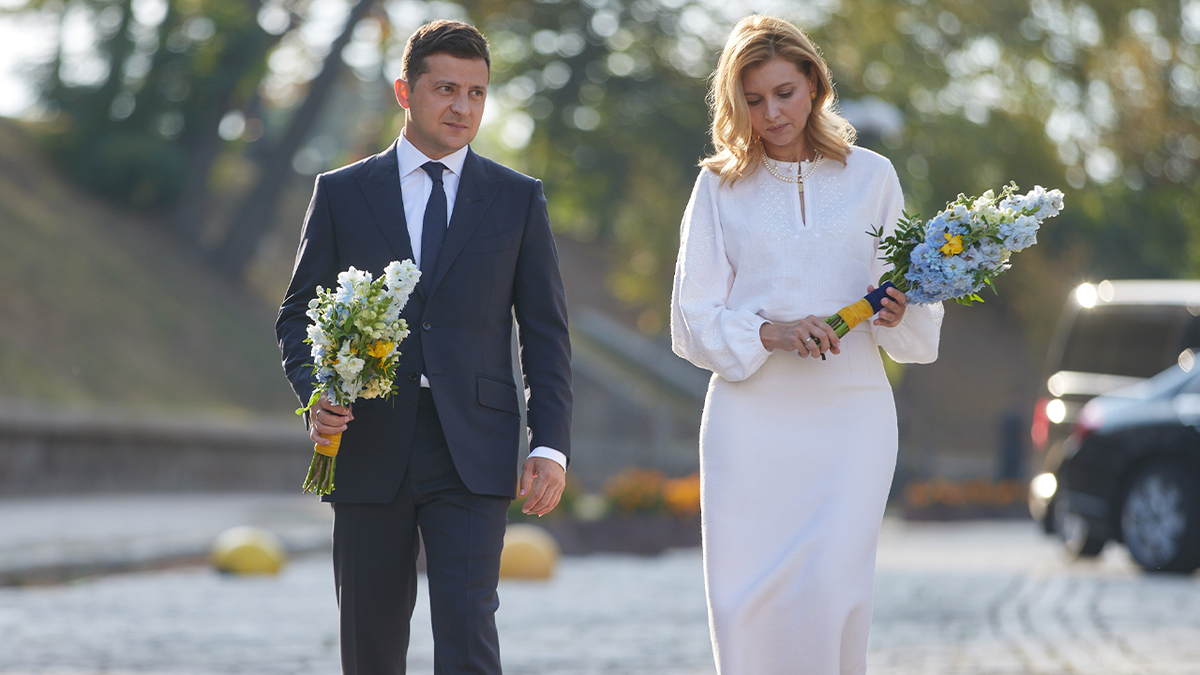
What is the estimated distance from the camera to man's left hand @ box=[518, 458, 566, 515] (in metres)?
3.99

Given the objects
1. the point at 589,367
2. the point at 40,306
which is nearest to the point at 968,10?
the point at 589,367

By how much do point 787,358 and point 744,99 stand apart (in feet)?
2.31

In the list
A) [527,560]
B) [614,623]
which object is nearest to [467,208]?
[614,623]

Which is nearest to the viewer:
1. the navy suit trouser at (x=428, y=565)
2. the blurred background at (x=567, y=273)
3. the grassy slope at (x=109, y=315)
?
the navy suit trouser at (x=428, y=565)

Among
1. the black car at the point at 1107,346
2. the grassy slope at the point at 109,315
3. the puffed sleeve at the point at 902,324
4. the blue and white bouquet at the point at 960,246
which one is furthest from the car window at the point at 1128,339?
the grassy slope at the point at 109,315

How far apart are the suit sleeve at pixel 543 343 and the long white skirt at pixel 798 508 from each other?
1.47ft

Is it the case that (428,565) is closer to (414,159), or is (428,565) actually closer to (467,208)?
(467,208)

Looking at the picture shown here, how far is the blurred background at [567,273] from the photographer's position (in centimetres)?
898

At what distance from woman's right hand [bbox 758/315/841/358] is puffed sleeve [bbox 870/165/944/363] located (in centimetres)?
25

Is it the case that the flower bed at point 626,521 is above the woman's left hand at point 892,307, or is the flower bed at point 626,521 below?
below

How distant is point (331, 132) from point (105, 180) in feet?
163

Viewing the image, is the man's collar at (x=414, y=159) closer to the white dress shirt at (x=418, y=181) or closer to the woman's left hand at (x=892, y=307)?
the white dress shirt at (x=418, y=181)

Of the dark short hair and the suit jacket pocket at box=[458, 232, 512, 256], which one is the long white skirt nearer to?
the suit jacket pocket at box=[458, 232, 512, 256]

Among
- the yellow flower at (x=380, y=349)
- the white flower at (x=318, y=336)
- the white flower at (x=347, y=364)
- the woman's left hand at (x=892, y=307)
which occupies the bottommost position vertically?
the white flower at (x=347, y=364)
